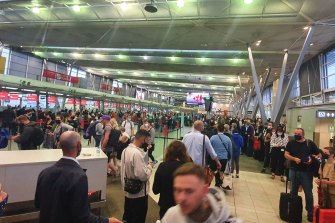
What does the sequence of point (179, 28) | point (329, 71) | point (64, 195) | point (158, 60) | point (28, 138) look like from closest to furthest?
point (64, 195), point (28, 138), point (179, 28), point (329, 71), point (158, 60)

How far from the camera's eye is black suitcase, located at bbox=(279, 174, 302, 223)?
4547 mm

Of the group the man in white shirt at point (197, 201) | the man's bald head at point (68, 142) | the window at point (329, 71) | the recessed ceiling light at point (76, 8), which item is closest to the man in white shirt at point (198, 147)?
the man's bald head at point (68, 142)

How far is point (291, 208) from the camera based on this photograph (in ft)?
15.0

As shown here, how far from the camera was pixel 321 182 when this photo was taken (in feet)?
12.6

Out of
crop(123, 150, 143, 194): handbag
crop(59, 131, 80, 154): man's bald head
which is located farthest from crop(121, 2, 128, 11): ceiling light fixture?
crop(59, 131, 80, 154): man's bald head

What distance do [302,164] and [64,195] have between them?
4.16 meters

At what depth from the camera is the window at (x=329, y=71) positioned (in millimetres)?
13977

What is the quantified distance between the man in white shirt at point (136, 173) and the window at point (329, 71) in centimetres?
1385

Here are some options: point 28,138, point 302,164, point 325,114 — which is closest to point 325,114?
point 325,114

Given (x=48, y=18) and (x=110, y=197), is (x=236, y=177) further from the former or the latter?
(x=48, y=18)

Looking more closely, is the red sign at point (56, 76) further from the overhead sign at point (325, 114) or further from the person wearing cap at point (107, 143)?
the overhead sign at point (325, 114)

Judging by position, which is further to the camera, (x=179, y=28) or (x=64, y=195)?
(x=179, y=28)

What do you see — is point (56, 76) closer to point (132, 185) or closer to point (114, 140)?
point (114, 140)

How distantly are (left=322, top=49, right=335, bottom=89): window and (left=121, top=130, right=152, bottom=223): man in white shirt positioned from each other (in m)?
13.9
